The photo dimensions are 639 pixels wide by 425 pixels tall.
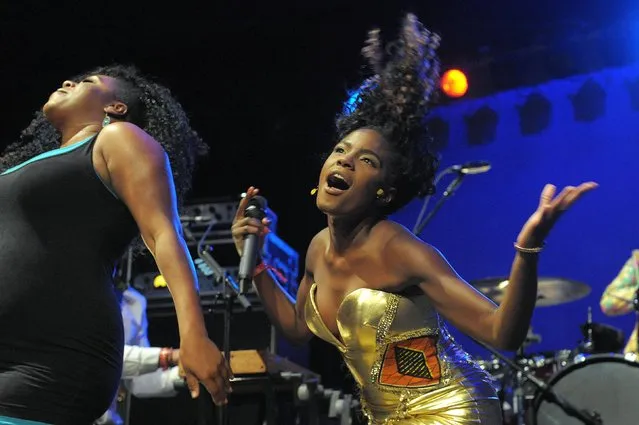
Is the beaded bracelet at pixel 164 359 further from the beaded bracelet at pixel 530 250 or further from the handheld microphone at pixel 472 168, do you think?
the beaded bracelet at pixel 530 250

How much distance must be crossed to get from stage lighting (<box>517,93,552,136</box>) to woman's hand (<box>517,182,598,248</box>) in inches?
221

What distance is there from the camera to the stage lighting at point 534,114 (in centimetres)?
777

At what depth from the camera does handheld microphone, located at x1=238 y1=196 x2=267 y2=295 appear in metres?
2.90

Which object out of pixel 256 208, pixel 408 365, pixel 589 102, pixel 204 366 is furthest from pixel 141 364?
pixel 589 102

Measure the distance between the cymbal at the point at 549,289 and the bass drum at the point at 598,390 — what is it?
0.76 meters

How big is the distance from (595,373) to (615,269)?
1.82 m

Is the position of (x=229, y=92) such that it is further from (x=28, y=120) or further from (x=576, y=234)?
(x=576, y=234)

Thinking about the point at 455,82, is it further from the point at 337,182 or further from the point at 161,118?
the point at 161,118

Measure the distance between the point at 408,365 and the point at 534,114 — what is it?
18.6ft

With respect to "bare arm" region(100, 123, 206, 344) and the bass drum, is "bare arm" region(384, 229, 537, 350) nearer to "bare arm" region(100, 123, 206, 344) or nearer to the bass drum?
"bare arm" region(100, 123, 206, 344)

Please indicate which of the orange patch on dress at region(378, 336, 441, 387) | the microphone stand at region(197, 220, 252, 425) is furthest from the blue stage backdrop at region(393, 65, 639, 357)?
the orange patch on dress at region(378, 336, 441, 387)

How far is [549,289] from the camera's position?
636cm

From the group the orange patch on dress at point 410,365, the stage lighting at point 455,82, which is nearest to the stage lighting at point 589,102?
the stage lighting at point 455,82

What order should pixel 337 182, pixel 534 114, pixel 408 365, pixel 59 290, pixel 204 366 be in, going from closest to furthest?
pixel 204 366, pixel 59 290, pixel 408 365, pixel 337 182, pixel 534 114
